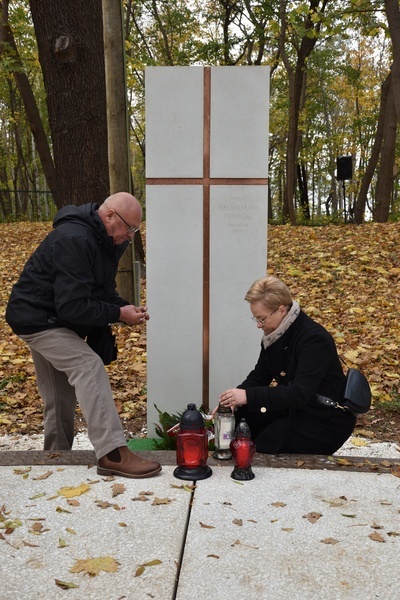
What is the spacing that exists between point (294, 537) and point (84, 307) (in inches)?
63.6

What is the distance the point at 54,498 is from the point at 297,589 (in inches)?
54.5

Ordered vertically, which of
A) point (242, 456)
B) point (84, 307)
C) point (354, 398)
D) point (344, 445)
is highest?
point (84, 307)

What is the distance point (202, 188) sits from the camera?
4504 millimetres

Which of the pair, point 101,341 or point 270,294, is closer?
point 270,294

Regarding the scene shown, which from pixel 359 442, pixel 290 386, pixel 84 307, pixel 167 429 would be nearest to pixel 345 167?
pixel 359 442

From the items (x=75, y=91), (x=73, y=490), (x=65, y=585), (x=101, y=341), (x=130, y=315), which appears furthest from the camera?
(x=75, y=91)

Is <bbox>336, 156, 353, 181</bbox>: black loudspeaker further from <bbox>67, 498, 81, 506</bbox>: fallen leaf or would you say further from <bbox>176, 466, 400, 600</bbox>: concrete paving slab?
<bbox>67, 498, 81, 506</bbox>: fallen leaf

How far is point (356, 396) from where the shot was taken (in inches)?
145

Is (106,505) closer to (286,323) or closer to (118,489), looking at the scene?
(118,489)

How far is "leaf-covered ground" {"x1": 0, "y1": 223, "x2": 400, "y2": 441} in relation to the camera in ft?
19.0

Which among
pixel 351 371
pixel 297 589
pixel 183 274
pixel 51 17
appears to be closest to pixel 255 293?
pixel 351 371

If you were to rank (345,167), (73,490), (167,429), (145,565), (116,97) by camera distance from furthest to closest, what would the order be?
1. (345,167)
2. (116,97)
3. (167,429)
4. (73,490)
5. (145,565)

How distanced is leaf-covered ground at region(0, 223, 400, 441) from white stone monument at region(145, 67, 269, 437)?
12.7 inches

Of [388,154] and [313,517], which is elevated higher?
[388,154]
